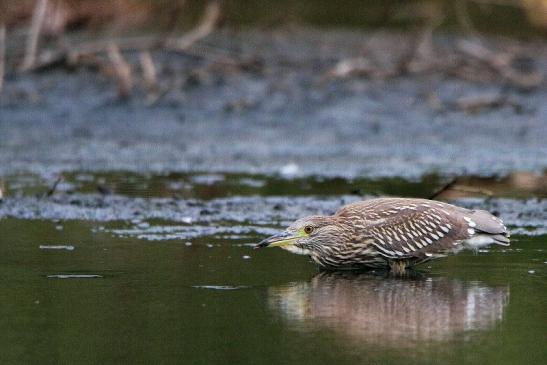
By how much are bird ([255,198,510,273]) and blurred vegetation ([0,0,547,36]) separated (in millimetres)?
10754

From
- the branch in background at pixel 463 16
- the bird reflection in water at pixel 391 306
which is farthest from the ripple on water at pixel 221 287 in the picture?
the branch in background at pixel 463 16

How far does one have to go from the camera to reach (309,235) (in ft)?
27.0

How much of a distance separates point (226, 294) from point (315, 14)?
14719 millimetres

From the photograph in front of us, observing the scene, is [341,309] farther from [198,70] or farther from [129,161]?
[198,70]

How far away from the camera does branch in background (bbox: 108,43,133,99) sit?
16328 mm

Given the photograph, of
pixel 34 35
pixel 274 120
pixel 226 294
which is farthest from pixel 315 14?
pixel 226 294

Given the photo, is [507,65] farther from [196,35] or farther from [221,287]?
[221,287]

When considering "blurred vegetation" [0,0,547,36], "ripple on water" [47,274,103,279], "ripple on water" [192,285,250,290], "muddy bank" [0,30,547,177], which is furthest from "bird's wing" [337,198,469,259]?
"blurred vegetation" [0,0,547,36]

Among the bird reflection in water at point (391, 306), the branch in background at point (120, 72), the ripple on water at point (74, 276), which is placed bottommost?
the bird reflection in water at point (391, 306)

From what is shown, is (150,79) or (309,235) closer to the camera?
(309,235)

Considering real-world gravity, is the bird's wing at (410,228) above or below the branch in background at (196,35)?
below

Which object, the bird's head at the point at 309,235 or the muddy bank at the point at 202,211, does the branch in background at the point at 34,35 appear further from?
the bird's head at the point at 309,235

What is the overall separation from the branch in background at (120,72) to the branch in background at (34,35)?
37.0 inches

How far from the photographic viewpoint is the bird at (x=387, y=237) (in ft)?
26.9
